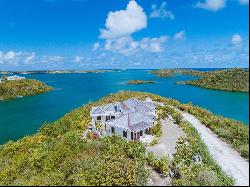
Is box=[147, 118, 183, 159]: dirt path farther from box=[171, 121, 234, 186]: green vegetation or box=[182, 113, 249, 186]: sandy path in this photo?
box=[182, 113, 249, 186]: sandy path

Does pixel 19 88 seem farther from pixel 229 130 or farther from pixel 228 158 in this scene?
Answer: pixel 228 158

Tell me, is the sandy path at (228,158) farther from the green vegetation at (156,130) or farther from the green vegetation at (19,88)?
the green vegetation at (19,88)

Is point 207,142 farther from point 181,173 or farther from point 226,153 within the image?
point 181,173

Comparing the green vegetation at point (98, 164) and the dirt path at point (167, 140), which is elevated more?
the green vegetation at point (98, 164)

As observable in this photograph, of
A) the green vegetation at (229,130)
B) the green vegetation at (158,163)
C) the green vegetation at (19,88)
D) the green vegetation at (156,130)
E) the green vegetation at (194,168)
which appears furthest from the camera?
the green vegetation at (19,88)

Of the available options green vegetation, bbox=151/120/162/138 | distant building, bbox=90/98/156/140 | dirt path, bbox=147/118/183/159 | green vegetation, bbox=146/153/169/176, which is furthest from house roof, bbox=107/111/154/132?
green vegetation, bbox=146/153/169/176

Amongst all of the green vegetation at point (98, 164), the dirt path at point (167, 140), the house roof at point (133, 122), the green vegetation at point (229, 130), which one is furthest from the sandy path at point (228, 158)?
the house roof at point (133, 122)

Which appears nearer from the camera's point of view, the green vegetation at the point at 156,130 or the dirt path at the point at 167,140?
the dirt path at the point at 167,140

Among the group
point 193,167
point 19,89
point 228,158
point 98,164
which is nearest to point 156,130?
point 228,158
